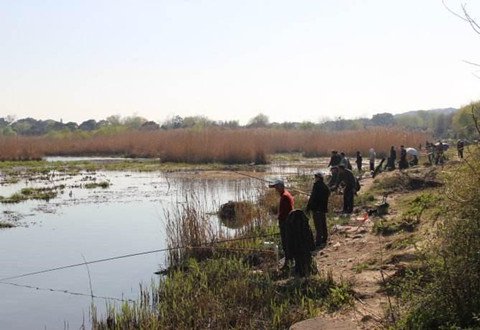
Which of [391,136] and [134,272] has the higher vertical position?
[391,136]

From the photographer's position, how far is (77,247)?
14602mm

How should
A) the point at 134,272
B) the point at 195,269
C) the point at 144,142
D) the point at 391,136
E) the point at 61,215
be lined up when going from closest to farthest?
the point at 195,269, the point at 134,272, the point at 61,215, the point at 391,136, the point at 144,142

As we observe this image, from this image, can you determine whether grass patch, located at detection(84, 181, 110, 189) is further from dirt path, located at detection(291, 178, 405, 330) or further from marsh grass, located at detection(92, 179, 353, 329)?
marsh grass, located at detection(92, 179, 353, 329)

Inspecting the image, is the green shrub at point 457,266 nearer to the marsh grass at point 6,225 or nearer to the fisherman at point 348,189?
the fisherman at point 348,189

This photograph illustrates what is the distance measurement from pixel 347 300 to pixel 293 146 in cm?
4616

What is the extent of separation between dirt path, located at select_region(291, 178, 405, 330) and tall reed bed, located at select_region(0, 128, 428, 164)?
26897 mm

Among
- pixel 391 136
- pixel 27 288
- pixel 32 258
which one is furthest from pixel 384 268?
pixel 391 136

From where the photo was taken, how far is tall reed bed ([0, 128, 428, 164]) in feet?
133

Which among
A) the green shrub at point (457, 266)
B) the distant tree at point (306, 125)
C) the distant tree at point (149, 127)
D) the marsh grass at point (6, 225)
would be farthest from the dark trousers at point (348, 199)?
the distant tree at point (306, 125)

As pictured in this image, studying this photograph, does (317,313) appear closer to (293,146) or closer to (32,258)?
(32,258)

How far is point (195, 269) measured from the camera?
10.6 meters

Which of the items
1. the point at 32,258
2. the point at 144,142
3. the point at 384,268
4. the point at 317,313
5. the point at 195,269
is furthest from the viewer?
the point at 144,142

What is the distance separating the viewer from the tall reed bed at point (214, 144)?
40597 millimetres

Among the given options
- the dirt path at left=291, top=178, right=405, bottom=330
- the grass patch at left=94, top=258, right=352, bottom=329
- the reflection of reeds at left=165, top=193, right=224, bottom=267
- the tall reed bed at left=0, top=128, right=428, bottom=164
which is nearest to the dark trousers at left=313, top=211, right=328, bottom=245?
the dirt path at left=291, top=178, right=405, bottom=330
